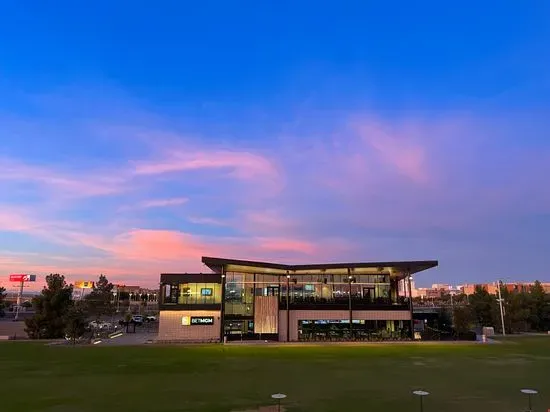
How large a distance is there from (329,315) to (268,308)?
26.4 feet

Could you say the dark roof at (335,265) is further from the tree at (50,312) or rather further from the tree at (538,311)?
the tree at (538,311)

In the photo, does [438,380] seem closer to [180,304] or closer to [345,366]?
[345,366]

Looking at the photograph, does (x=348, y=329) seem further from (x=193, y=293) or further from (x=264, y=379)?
(x=264, y=379)

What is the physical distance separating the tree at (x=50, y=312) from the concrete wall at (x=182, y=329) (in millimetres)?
13777

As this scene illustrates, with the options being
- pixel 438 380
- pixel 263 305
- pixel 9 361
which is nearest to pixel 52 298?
pixel 9 361

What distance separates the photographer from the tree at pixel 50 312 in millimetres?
54250

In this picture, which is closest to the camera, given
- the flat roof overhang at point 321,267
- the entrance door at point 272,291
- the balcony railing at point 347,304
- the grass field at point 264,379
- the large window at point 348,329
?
the grass field at point 264,379

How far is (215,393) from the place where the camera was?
66.8ft

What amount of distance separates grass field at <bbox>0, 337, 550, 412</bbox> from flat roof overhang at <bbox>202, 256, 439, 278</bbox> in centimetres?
1286

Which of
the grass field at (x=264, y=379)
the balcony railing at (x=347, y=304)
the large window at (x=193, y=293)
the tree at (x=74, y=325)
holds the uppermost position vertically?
the large window at (x=193, y=293)

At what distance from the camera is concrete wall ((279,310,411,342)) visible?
178ft

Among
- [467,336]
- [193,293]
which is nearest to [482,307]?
[467,336]

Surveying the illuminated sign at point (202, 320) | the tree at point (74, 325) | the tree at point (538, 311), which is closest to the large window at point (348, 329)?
the illuminated sign at point (202, 320)

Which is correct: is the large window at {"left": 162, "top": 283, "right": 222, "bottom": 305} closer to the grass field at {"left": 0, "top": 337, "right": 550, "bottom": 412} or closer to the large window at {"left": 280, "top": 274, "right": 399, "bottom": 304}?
the large window at {"left": 280, "top": 274, "right": 399, "bottom": 304}
